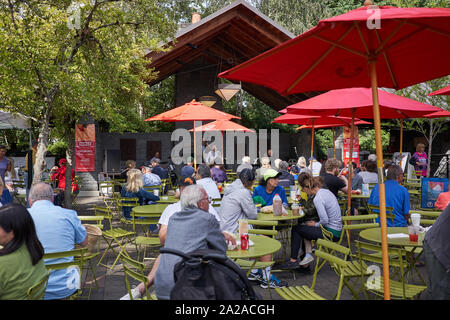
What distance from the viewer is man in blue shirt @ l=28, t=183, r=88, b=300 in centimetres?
343

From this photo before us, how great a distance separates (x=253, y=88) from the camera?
21266 millimetres

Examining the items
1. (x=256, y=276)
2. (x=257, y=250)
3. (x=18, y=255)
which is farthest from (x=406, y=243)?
(x=18, y=255)

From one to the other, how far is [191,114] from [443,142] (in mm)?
15714

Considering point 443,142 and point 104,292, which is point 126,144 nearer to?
point 104,292

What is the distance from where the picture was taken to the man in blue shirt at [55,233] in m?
3.43

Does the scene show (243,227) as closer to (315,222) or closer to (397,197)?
(315,222)

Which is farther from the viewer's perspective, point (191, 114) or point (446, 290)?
point (191, 114)

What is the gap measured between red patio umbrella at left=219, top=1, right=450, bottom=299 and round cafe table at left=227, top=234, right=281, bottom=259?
3.67 ft

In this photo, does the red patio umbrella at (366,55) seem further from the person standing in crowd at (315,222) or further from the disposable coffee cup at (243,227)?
the person standing in crowd at (315,222)

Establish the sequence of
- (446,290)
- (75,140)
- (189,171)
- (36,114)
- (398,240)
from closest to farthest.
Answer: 1. (446,290)
2. (398,240)
3. (189,171)
4. (36,114)
5. (75,140)

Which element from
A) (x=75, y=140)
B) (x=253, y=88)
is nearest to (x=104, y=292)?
(x=75, y=140)

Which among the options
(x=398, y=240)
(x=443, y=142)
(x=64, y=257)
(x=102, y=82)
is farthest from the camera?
(x=443, y=142)

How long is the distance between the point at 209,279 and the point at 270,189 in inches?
159

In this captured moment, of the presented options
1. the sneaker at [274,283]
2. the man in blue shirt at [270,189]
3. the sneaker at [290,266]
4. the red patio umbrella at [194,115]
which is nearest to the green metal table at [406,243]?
the sneaker at [274,283]
